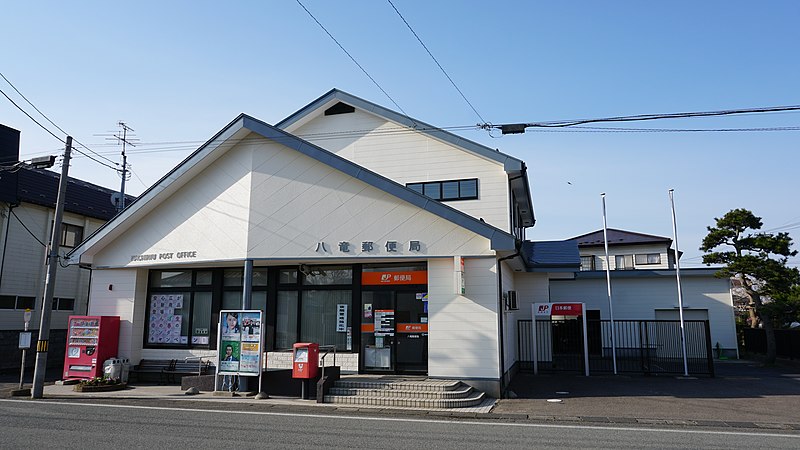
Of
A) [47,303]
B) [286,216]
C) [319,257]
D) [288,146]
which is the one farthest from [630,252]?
[47,303]

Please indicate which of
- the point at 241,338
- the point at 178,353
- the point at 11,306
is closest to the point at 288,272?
the point at 241,338

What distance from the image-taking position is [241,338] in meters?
12.7

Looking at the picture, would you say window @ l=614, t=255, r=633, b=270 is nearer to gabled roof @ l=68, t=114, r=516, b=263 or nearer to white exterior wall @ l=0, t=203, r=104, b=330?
gabled roof @ l=68, t=114, r=516, b=263

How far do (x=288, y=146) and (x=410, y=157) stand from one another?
499 cm

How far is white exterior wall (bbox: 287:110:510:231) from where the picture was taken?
16.5 meters

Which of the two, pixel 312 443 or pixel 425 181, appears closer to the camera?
pixel 312 443

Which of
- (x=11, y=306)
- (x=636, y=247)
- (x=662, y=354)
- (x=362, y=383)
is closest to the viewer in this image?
(x=362, y=383)

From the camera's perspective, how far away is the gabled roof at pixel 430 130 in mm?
16094

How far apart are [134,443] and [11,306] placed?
16.2 metres

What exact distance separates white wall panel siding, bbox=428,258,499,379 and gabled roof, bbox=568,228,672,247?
1865cm

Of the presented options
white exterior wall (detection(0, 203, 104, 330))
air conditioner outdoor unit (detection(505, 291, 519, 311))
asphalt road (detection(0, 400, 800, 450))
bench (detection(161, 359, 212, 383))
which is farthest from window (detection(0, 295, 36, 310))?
air conditioner outdoor unit (detection(505, 291, 519, 311))

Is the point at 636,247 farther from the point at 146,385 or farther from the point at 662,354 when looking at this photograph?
the point at 146,385

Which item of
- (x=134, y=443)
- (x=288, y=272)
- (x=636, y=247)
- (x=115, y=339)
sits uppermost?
(x=636, y=247)

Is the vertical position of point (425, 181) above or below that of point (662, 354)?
above
